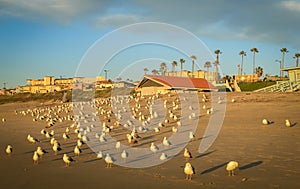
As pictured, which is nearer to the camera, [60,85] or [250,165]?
[250,165]

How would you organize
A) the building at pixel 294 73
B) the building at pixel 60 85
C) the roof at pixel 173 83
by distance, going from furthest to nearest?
the building at pixel 60 85
the roof at pixel 173 83
the building at pixel 294 73

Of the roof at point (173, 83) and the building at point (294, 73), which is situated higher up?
the building at point (294, 73)

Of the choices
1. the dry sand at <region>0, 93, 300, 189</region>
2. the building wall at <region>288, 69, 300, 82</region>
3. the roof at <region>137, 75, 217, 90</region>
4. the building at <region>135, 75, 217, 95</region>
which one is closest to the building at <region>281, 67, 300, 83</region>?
the building wall at <region>288, 69, 300, 82</region>

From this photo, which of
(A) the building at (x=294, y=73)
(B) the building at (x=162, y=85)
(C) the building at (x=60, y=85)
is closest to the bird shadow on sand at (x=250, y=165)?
(A) the building at (x=294, y=73)

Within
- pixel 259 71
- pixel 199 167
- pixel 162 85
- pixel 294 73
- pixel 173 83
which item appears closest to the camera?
pixel 199 167

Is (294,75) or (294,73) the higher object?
(294,73)

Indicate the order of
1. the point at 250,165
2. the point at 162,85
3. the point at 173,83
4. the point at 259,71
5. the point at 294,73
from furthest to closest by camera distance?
the point at 259,71, the point at 173,83, the point at 162,85, the point at 294,73, the point at 250,165

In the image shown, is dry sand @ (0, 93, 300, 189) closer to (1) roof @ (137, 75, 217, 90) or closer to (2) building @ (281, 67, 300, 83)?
(2) building @ (281, 67, 300, 83)

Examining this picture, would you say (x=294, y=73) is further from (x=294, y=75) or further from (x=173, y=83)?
(x=173, y=83)

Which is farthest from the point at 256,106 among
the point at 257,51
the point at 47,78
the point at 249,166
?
the point at 47,78

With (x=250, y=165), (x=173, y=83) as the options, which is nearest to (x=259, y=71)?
(x=173, y=83)

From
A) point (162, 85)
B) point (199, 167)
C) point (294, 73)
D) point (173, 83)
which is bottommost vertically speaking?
point (199, 167)

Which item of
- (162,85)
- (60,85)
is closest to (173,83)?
(162,85)

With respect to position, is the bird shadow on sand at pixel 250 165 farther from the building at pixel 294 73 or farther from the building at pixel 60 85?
the building at pixel 60 85
